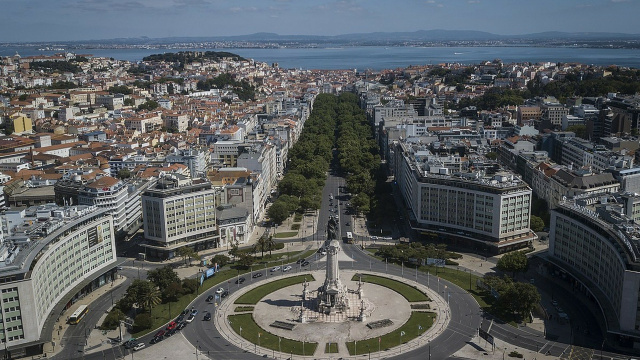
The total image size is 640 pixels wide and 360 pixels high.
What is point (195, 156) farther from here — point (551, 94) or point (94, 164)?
point (551, 94)

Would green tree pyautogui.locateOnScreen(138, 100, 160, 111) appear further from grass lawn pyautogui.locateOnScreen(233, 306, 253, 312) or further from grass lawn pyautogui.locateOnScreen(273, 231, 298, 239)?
grass lawn pyautogui.locateOnScreen(233, 306, 253, 312)

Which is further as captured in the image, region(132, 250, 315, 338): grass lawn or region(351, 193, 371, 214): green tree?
region(351, 193, 371, 214): green tree

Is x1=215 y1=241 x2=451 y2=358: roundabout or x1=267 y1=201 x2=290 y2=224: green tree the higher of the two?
x1=267 y1=201 x2=290 y2=224: green tree

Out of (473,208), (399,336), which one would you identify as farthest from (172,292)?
(473,208)

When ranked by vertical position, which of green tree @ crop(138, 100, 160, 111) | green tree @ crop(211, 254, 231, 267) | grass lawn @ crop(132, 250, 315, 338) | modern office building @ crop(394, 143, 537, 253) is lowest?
grass lawn @ crop(132, 250, 315, 338)

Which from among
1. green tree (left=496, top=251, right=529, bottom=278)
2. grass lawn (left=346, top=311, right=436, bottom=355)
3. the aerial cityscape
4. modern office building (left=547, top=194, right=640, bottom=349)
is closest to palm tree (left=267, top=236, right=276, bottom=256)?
the aerial cityscape

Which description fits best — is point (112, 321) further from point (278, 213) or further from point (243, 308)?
point (278, 213)

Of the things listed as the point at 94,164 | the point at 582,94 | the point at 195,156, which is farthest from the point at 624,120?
the point at 94,164
